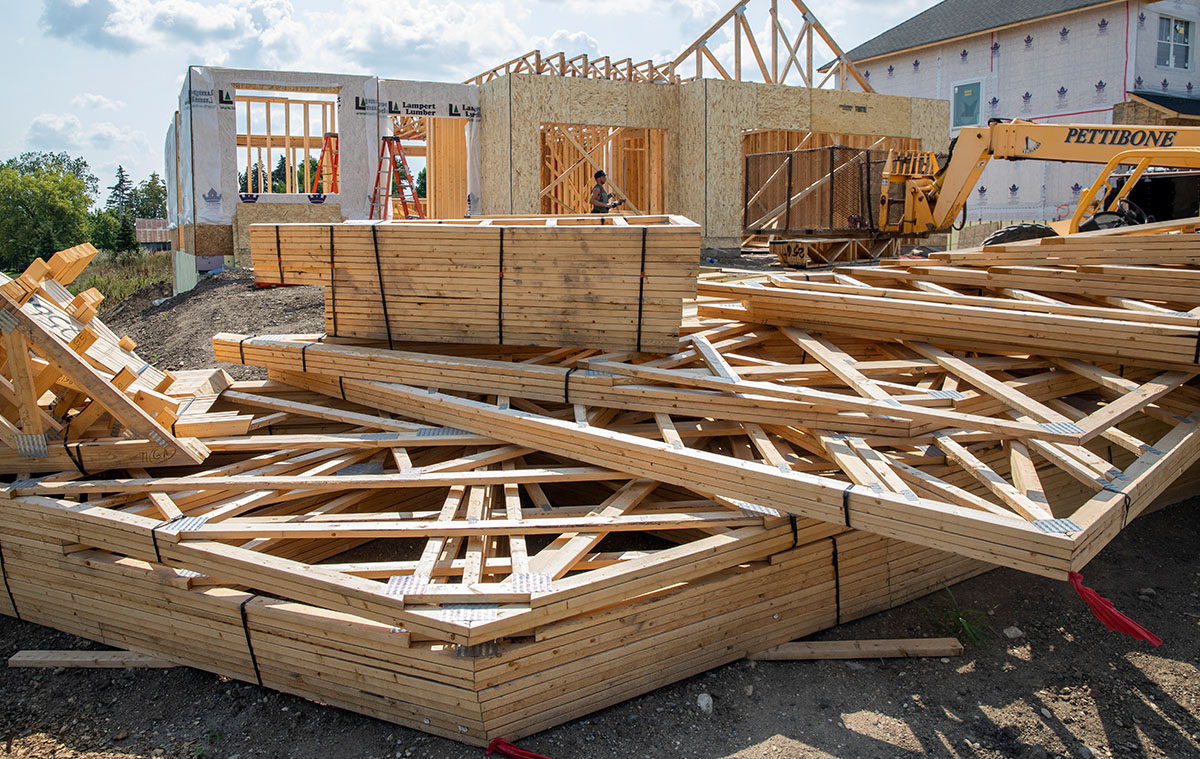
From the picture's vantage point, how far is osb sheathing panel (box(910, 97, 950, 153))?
21891 mm

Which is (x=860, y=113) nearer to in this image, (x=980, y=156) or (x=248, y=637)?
(x=980, y=156)

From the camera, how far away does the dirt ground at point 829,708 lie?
192 inches

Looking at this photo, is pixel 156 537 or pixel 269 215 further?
pixel 269 215

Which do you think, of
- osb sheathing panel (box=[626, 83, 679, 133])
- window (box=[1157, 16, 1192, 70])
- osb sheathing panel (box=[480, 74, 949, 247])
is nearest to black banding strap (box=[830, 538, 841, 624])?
osb sheathing panel (box=[480, 74, 949, 247])

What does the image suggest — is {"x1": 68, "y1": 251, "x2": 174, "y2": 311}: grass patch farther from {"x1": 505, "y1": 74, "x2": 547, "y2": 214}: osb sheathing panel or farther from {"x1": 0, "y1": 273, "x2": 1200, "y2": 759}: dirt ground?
{"x1": 0, "y1": 273, "x2": 1200, "y2": 759}: dirt ground

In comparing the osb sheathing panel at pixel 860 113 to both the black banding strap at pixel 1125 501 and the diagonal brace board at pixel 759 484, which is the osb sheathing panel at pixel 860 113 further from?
the black banding strap at pixel 1125 501

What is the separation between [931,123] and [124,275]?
2672 centimetres

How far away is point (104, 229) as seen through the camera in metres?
57.8

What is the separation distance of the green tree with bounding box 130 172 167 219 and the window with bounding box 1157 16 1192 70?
209ft

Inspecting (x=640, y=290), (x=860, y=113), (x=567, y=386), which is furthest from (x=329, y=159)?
(x=567, y=386)

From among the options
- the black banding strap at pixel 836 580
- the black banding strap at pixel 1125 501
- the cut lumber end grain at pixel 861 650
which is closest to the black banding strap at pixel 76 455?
the cut lumber end grain at pixel 861 650

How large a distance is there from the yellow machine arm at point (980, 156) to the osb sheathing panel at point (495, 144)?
7883 mm

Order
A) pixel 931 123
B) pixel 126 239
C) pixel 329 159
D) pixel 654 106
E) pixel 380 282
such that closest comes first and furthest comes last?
1. pixel 380 282
2. pixel 654 106
3. pixel 329 159
4. pixel 931 123
5. pixel 126 239

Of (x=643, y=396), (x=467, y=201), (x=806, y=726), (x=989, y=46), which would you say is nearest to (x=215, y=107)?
Answer: (x=467, y=201)
